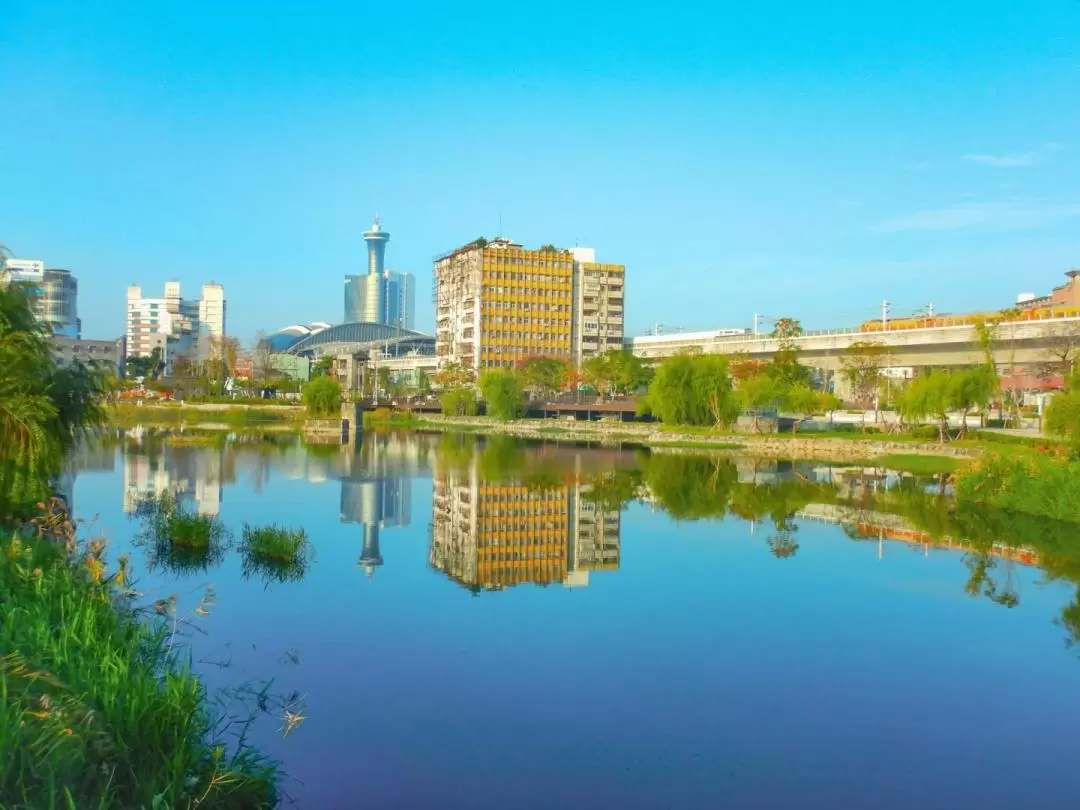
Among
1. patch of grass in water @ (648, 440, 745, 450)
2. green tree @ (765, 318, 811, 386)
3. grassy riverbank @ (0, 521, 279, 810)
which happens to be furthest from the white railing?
grassy riverbank @ (0, 521, 279, 810)

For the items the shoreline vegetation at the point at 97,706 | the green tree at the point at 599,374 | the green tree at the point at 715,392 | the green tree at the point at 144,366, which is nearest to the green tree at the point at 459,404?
the green tree at the point at 599,374

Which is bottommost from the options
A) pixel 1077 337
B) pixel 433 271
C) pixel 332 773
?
pixel 332 773

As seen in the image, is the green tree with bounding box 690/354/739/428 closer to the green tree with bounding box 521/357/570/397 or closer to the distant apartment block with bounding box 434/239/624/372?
the green tree with bounding box 521/357/570/397

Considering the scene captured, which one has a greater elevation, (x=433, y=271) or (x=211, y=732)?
(x=433, y=271)

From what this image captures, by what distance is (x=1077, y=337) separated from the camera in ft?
196

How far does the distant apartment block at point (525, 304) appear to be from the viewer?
402 feet

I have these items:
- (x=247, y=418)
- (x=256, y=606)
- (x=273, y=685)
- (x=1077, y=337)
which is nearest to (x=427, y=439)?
(x=247, y=418)

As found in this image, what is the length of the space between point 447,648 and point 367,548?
9.02 m

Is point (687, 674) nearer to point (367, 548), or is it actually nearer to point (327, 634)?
point (327, 634)

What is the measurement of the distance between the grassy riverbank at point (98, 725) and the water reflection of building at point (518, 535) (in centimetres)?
901

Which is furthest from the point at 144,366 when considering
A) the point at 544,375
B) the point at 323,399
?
the point at 323,399

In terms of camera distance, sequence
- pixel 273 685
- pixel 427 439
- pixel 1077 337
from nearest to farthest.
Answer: pixel 273 685 < pixel 1077 337 < pixel 427 439

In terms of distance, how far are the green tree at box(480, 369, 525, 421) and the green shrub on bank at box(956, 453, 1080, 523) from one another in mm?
53499

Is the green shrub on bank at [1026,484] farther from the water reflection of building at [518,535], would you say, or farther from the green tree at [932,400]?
the green tree at [932,400]
